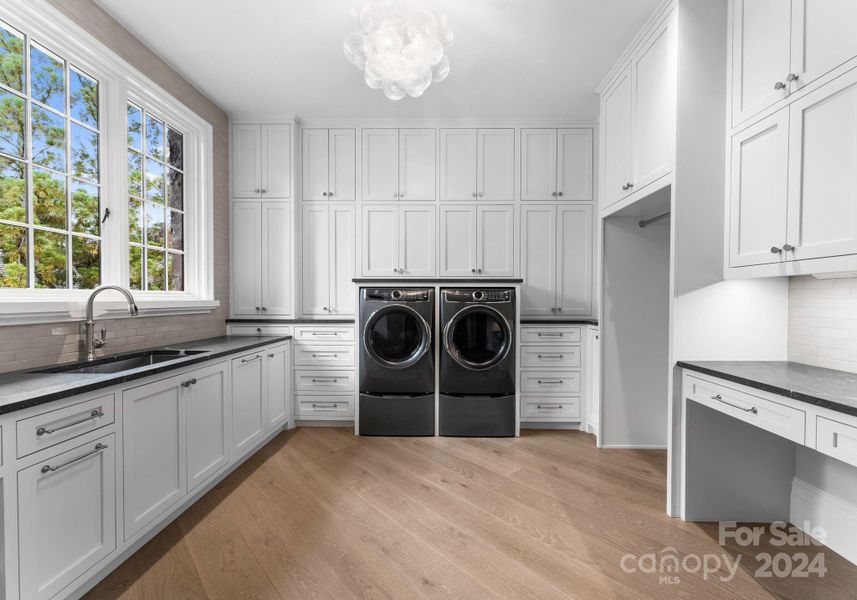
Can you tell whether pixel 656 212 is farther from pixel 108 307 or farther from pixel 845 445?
pixel 108 307

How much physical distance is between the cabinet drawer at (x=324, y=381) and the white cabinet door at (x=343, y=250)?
20.8 inches

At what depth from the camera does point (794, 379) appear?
5.17 ft

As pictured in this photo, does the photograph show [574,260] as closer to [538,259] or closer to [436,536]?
[538,259]

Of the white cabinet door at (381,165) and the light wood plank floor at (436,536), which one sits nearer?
the light wood plank floor at (436,536)

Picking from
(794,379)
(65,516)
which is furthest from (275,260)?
(794,379)

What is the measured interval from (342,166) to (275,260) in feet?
3.33

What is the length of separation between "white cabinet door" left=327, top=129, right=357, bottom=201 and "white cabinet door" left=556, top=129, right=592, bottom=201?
1.80 m

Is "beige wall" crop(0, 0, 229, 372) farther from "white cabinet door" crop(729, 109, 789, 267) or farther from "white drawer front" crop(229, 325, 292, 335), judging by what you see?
"white cabinet door" crop(729, 109, 789, 267)

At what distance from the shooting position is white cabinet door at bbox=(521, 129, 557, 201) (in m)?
3.53

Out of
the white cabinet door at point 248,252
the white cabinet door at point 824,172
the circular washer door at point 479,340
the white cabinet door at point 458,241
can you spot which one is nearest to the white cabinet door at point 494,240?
the white cabinet door at point 458,241

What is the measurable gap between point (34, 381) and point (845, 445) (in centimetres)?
277

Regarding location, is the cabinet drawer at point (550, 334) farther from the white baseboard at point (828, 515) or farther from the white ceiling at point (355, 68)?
the white ceiling at point (355, 68)

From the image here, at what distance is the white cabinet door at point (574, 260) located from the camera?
3527 mm

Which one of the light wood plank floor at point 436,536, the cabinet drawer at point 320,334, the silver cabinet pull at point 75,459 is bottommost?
the light wood plank floor at point 436,536
